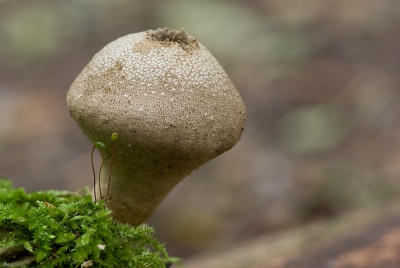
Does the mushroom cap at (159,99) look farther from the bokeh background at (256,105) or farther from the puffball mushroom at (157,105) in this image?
the bokeh background at (256,105)

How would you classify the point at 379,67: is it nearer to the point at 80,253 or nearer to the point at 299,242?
the point at 299,242

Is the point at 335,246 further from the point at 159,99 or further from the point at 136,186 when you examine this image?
the point at 159,99

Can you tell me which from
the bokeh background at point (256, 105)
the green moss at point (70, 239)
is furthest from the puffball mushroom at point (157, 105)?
the bokeh background at point (256, 105)

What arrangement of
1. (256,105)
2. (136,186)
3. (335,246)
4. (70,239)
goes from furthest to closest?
(256,105) < (335,246) < (136,186) < (70,239)

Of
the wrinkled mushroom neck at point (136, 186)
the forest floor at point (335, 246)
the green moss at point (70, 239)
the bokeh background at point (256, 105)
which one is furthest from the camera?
the bokeh background at point (256, 105)

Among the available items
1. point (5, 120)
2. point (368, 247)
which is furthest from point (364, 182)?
point (5, 120)

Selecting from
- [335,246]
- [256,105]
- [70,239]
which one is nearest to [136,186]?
[70,239]

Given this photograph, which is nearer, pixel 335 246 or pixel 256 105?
pixel 335 246
